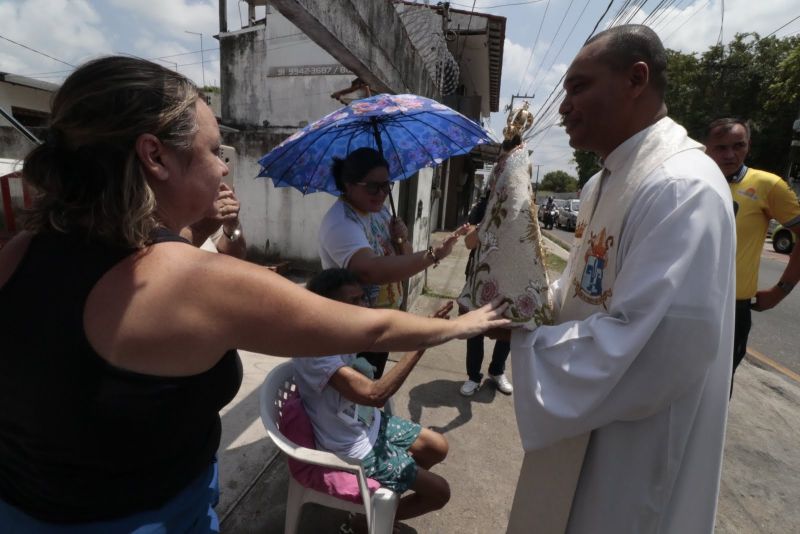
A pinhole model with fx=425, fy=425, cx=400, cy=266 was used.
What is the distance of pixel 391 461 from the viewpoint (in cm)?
182

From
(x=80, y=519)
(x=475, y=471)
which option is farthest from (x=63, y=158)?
(x=475, y=471)

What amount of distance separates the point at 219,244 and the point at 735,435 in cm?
394

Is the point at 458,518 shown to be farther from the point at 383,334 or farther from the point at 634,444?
the point at 383,334

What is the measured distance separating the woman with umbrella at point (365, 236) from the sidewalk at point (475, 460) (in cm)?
122

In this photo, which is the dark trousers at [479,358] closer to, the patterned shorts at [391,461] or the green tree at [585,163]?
the patterned shorts at [391,461]

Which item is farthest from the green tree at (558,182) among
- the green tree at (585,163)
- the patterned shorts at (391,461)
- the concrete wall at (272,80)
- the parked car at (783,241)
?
the patterned shorts at (391,461)

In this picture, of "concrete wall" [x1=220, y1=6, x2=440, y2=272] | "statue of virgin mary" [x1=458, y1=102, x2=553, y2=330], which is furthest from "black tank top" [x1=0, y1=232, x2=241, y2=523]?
"concrete wall" [x1=220, y1=6, x2=440, y2=272]

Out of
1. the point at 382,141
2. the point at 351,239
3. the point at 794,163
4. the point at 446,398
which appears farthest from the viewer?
the point at 794,163

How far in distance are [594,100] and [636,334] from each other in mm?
733

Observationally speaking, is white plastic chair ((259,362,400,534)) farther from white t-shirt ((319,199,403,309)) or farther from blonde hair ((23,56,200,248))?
blonde hair ((23,56,200,248))

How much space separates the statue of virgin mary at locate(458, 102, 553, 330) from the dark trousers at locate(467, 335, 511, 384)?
2253 millimetres

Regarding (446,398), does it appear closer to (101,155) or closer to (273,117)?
(101,155)

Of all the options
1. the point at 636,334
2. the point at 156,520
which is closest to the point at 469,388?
the point at 636,334

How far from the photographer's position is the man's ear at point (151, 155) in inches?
35.9
